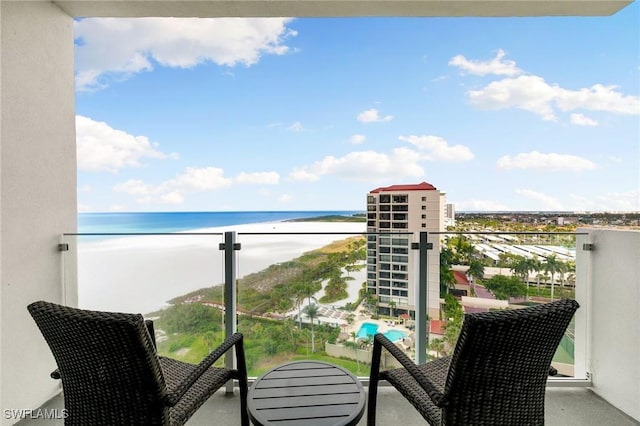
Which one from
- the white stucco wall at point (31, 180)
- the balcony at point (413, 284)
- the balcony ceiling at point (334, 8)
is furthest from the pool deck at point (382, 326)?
the balcony ceiling at point (334, 8)

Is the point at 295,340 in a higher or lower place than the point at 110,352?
lower

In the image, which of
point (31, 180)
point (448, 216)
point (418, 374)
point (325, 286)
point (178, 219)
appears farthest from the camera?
point (178, 219)

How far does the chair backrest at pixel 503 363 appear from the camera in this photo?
122 centimetres

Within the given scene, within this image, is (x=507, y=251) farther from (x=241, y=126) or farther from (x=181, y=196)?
(x=181, y=196)

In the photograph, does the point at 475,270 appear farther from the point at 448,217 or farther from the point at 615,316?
the point at 448,217

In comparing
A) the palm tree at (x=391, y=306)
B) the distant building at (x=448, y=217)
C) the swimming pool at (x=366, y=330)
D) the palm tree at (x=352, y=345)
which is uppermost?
the distant building at (x=448, y=217)

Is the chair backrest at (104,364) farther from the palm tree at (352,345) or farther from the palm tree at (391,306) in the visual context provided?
the palm tree at (391,306)

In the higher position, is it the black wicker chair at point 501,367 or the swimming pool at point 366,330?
the black wicker chair at point 501,367

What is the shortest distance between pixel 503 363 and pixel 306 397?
957 mm

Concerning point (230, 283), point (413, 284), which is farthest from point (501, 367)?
point (230, 283)

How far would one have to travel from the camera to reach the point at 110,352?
1.26m

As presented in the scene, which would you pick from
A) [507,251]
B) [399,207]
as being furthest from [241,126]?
[507,251]

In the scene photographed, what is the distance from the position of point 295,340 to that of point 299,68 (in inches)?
651

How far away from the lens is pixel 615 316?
91.3 inches
